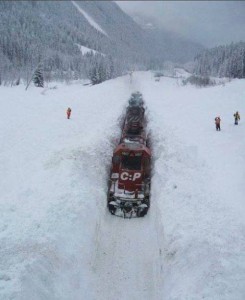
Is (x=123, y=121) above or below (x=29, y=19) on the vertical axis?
below

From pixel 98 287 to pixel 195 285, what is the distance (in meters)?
4.01

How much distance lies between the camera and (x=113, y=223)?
17.2 m

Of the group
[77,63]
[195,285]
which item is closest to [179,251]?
[195,285]

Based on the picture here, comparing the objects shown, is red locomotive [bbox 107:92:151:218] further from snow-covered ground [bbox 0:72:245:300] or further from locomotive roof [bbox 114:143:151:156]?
snow-covered ground [bbox 0:72:245:300]

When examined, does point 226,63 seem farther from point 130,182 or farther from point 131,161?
point 130,182

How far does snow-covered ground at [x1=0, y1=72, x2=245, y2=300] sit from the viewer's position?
1200cm

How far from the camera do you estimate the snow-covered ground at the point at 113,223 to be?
12.0 meters

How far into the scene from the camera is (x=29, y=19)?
465 ft

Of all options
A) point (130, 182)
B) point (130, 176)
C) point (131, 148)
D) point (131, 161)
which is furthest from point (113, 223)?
point (131, 148)

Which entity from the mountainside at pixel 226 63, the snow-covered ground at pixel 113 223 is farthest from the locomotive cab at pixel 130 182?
the mountainside at pixel 226 63

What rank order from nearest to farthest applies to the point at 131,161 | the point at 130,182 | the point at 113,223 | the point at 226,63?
the point at 113,223, the point at 130,182, the point at 131,161, the point at 226,63

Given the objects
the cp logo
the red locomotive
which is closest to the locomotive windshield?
the red locomotive

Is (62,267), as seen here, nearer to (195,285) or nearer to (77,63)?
(195,285)

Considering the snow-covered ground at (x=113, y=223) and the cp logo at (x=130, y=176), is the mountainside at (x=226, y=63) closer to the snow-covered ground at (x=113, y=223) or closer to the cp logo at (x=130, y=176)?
the snow-covered ground at (x=113, y=223)
